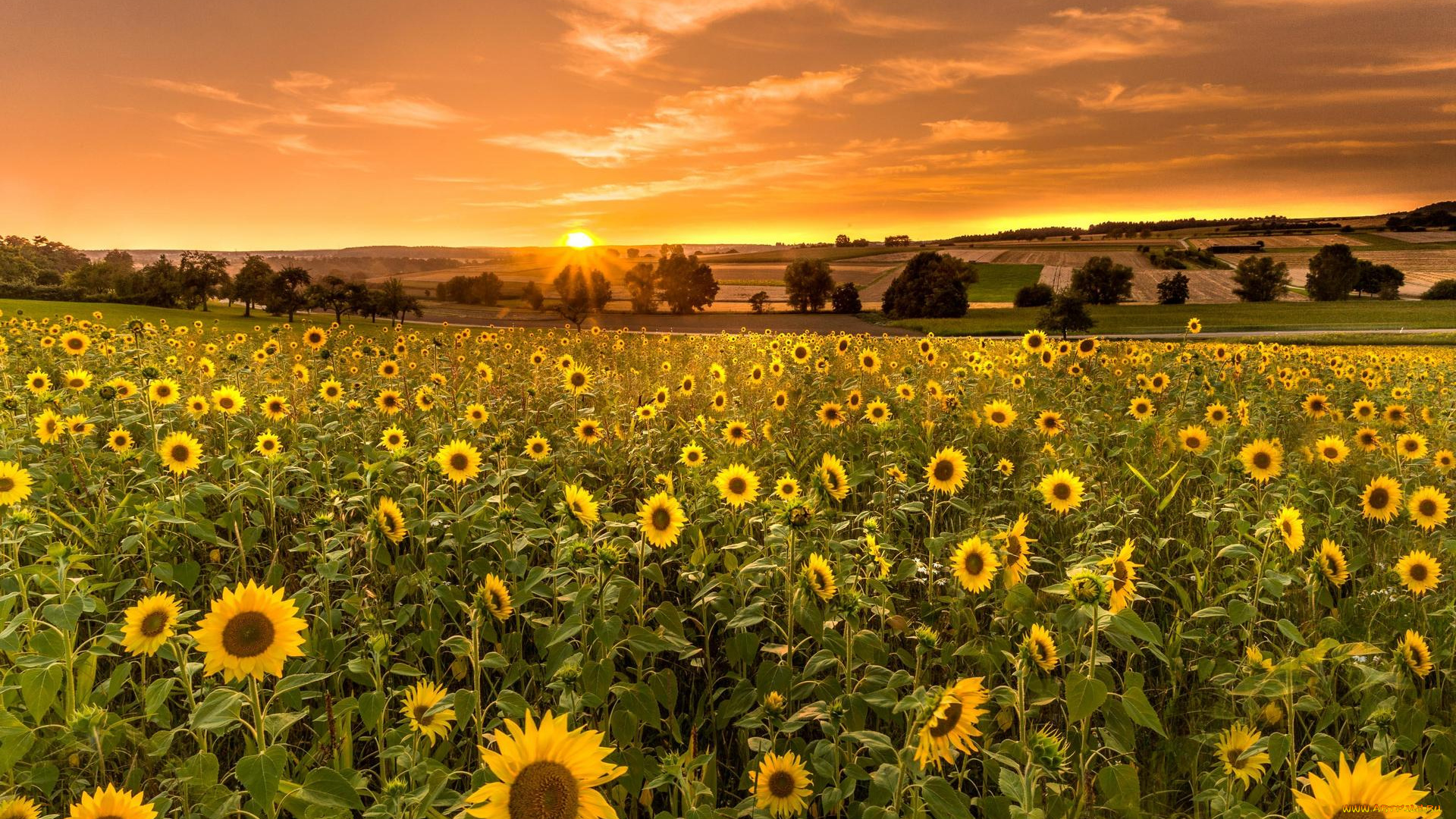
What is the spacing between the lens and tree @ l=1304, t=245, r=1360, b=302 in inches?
3255

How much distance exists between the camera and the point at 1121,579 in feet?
8.54

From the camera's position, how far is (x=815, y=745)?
226 centimetres

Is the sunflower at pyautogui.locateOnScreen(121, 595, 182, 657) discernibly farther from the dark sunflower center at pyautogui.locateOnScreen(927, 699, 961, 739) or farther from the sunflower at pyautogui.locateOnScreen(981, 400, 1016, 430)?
the sunflower at pyautogui.locateOnScreen(981, 400, 1016, 430)

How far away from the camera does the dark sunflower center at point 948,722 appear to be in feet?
6.74

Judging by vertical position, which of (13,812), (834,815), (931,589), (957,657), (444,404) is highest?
(444,404)

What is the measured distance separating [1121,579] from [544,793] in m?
2.17

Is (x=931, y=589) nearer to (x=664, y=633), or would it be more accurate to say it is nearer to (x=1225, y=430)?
(x=664, y=633)

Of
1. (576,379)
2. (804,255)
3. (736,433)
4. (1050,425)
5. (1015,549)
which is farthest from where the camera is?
→ (804,255)

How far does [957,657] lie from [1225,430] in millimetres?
3862

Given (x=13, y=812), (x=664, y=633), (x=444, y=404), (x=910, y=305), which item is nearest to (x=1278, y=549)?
(x=664, y=633)

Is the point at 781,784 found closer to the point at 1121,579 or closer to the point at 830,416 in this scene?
the point at 1121,579

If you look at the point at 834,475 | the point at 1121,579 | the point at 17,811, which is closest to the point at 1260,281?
the point at 834,475

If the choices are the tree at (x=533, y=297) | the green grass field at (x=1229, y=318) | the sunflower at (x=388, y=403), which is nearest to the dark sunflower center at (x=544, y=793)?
the sunflower at (x=388, y=403)

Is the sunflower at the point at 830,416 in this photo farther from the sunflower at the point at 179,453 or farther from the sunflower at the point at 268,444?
the sunflower at the point at 179,453
